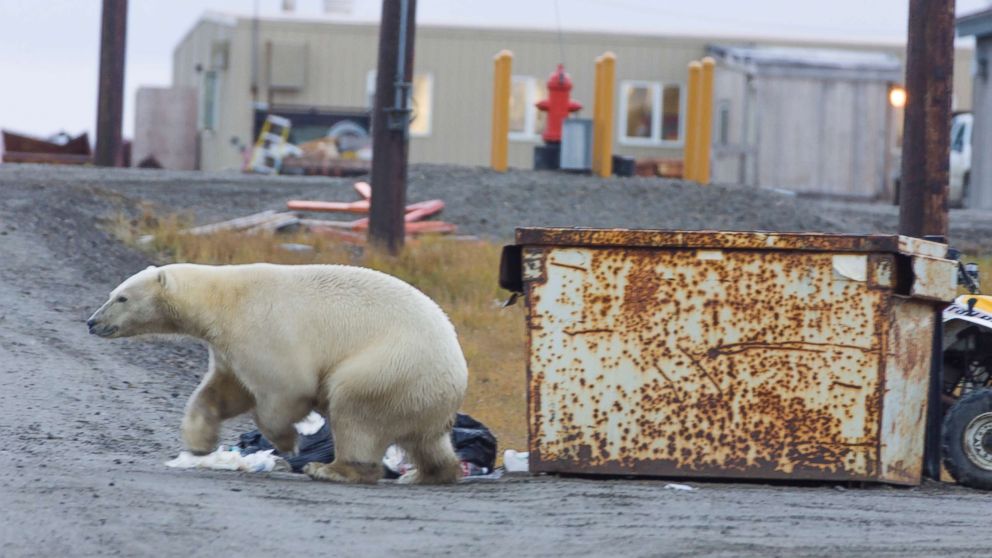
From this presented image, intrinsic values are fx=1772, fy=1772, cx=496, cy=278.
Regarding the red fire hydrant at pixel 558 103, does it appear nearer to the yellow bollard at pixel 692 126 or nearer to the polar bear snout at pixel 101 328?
the yellow bollard at pixel 692 126

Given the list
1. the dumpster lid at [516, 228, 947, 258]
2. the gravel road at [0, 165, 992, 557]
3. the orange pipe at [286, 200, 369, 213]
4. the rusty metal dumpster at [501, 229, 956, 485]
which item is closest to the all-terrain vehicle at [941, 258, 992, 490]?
the gravel road at [0, 165, 992, 557]

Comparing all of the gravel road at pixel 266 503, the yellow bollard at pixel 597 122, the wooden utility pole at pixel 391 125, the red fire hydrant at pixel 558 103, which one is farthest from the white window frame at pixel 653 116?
the gravel road at pixel 266 503

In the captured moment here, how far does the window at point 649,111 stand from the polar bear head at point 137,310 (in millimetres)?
27762

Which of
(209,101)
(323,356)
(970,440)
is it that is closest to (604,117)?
(970,440)

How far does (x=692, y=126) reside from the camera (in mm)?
24000

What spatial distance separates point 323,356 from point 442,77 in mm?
27167

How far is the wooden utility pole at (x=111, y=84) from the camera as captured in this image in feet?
89.9

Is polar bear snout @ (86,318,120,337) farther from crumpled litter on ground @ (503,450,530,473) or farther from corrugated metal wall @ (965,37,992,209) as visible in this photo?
corrugated metal wall @ (965,37,992,209)

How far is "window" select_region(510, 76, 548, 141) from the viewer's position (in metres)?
34.9

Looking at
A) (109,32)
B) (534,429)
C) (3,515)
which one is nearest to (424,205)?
(109,32)

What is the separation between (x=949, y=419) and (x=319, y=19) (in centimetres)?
2718

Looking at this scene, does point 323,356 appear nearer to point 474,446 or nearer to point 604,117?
point 474,446

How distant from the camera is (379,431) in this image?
7711 millimetres

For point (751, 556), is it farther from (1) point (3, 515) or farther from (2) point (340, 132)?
(2) point (340, 132)
